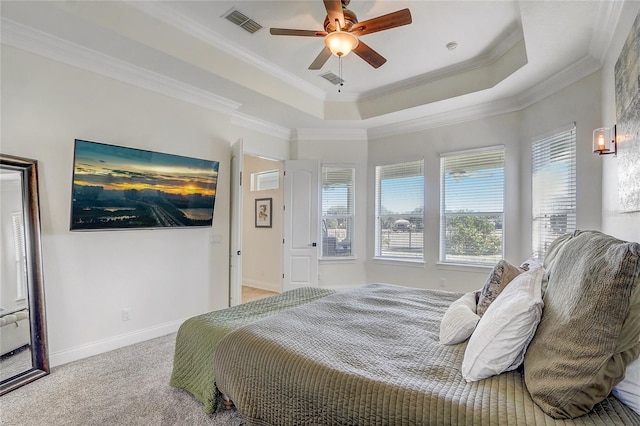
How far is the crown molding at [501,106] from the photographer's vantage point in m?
3.05

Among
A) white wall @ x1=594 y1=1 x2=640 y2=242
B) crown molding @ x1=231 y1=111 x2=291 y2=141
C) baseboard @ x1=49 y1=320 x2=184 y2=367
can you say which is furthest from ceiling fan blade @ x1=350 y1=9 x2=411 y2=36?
baseboard @ x1=49 y1=320 x2=184 y2=367

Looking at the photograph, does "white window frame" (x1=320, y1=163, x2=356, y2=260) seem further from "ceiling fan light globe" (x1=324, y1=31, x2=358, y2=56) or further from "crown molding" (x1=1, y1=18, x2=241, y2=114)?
"ceiling fan light globe" (x1=324, y1=31, x2=358, y2=56)

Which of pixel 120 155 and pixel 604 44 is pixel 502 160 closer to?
pixel 604 44

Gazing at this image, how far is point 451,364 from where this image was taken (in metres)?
1.43

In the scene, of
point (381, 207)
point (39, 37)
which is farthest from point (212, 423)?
point (381, 207)

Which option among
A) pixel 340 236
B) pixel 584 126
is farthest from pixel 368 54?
pixel 340 236

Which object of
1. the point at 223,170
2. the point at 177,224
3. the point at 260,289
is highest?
the point at 223,170

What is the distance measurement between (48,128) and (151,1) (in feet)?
Result: 4.62

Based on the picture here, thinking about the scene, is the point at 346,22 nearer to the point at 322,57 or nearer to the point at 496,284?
the point at 322,57

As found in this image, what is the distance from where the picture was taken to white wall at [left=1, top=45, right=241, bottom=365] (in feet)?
8.79

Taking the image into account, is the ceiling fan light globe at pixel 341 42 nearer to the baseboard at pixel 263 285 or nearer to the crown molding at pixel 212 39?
the crown molding at pixel 212 39

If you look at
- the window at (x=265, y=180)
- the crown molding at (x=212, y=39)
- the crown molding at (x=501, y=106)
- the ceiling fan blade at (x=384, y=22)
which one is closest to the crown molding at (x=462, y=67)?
the crown molding at (x=501, y=106)

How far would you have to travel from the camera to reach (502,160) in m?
4.25

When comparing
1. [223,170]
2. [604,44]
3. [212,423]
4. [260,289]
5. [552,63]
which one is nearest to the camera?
[212,423]
